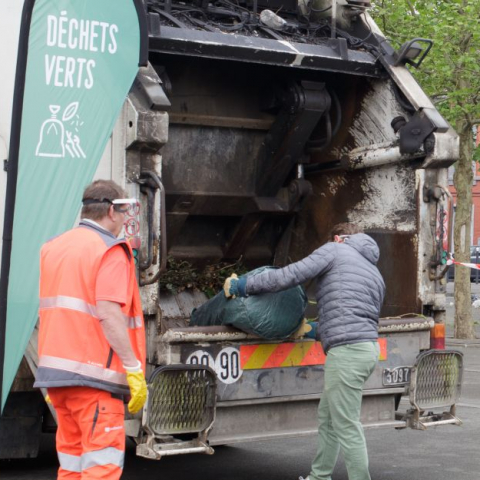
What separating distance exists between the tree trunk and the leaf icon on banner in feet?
35.4

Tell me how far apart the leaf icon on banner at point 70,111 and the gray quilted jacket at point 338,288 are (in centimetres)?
126

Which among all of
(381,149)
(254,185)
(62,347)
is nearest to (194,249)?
(254,185)

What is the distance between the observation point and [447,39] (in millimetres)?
14016

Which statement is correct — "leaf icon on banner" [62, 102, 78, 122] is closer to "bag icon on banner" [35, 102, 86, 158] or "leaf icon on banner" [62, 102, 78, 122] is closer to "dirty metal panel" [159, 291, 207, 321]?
"bag icon on banner" [35, 102, 86, 158]

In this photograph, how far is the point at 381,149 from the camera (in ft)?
21.6

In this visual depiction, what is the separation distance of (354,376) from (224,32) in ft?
6.87

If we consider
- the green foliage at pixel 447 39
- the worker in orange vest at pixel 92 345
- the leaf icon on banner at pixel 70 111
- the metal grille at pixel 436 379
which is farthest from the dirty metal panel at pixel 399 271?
the green foliage at pixel 447 39

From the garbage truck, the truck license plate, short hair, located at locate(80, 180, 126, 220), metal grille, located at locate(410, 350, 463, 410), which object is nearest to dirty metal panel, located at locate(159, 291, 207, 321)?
the garbage truck

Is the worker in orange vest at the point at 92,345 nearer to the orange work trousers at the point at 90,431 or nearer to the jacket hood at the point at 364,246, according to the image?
the orange work trousers at the point at 90,431

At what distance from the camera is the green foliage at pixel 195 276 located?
703 centimetres

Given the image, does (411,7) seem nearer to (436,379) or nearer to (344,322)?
(436,379)

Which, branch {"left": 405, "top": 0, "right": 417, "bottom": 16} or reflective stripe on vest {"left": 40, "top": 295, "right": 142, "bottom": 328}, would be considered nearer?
reflective stripe on vest {"left": 40, "top": 295, "right": 142, "bottom": 328}

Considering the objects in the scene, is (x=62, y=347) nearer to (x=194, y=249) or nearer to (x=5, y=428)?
(x=5, y=428)

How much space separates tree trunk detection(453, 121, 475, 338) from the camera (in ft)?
49.8
